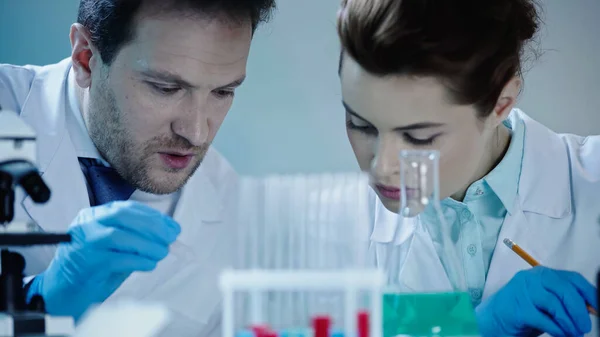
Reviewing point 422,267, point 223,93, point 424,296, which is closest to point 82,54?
point 223,93

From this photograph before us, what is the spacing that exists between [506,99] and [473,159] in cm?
17

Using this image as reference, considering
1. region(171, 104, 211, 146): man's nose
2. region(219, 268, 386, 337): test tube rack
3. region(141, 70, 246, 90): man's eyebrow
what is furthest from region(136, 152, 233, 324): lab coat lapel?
region(219, 268, 386, 337): test tube rack

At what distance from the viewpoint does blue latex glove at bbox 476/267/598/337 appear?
1.58 meters

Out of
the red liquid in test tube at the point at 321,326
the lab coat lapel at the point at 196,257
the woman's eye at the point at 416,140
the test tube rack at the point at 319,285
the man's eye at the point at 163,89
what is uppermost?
the man's eye at the point at 163,89

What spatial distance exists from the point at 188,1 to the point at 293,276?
1.17 metres

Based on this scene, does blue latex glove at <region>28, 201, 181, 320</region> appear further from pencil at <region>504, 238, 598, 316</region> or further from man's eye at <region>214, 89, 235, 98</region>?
pencil at <region>504, 238, 598, 316</region>

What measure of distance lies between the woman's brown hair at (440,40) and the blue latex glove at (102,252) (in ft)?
1.93

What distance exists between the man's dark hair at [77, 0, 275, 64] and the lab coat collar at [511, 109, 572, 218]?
0.85 metres

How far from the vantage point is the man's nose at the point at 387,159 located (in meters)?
1.64

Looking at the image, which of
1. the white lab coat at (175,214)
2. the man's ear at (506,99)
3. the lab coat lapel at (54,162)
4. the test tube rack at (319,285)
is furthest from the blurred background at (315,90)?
the test tube rack at (319,285)

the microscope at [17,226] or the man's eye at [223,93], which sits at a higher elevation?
the man's eye at [223,93]

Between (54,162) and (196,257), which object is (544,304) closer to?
(196,257)

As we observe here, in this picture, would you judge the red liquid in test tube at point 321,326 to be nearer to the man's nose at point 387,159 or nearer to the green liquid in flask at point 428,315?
the green liquid in flask at point 428,315

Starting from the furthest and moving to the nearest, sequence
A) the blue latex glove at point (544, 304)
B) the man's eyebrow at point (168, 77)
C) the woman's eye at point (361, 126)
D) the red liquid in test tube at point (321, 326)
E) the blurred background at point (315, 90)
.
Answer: the blurred background at point (315, 90)
the man's eyebrow at point (168, 77)
the woman's eye at point (361, 126)
the blue latex glove at point (544, 304)
the red liquid in test tube at point (321, 326)
